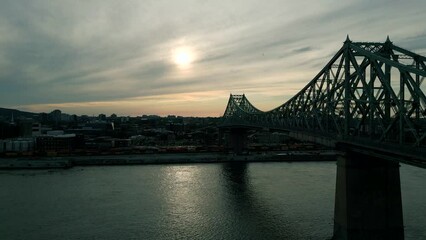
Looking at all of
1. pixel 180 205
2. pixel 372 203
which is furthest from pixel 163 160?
pixel 372 203

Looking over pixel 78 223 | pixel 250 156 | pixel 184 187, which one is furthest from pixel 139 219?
pixel 250 156

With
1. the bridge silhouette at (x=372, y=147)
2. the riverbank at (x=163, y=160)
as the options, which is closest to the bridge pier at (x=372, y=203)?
the bridge silhouette at (x=372, y=147)

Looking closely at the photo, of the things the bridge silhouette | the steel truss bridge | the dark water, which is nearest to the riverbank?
the dark water

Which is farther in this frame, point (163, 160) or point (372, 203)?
point (163, 160)

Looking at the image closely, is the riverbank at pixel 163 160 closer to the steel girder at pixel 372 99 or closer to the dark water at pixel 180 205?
the dark water at pixel 180 205

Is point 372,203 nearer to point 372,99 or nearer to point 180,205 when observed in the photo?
point 372,99

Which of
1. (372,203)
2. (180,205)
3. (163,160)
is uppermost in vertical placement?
(372,203)

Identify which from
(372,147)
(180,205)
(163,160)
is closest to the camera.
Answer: (372,147)
